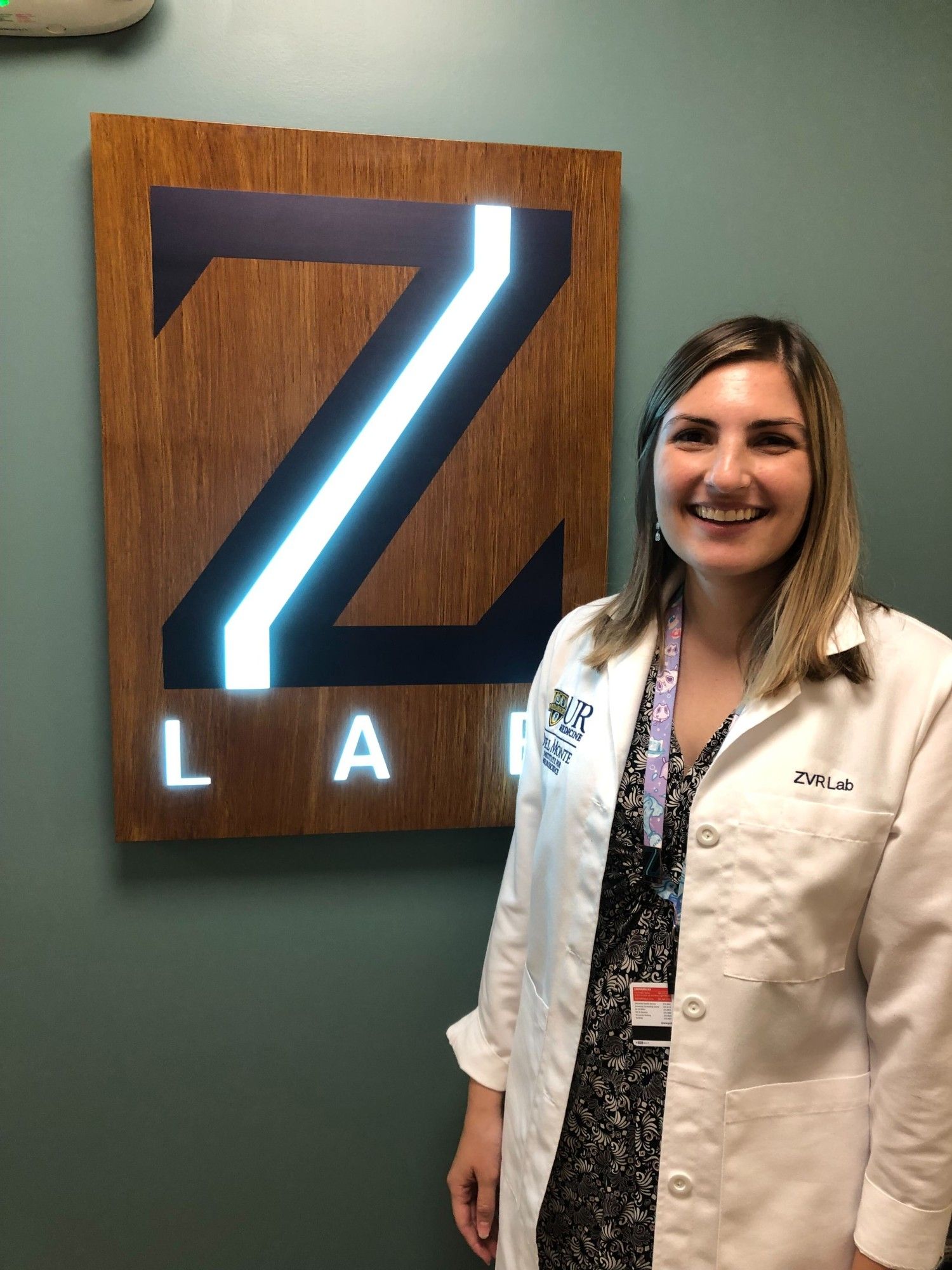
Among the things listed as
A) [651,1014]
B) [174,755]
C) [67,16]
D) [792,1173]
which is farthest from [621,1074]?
[67,16]

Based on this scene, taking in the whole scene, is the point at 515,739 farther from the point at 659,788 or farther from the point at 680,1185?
the point at 680,1185

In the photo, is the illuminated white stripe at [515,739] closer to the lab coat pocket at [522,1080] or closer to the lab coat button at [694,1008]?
the lab coat pocket at [522,1080]

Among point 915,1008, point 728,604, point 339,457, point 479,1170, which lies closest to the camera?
point 915,1008

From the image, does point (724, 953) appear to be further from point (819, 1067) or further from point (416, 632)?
point (416, 632)

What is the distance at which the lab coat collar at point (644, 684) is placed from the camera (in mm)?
927

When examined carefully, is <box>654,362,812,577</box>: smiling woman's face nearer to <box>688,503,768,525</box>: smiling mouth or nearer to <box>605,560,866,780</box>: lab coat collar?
<box>688,503,768,525</box>: smiling mouth

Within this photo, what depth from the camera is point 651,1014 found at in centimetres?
94

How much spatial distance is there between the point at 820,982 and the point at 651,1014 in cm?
18

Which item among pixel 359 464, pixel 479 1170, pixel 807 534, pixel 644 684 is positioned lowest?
pixel 479 1170

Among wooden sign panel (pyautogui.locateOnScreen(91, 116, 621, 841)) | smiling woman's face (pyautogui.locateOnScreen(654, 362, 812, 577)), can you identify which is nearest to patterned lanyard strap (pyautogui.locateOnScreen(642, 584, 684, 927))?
smiling woman's face (pyautogui.locateOnScreen(654, 362, 812, 577))

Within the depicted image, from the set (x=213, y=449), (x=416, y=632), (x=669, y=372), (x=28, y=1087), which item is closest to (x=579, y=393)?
(x=669, y=372)

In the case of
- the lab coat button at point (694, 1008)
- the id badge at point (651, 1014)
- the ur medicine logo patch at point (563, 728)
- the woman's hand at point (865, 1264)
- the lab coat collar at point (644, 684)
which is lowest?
the woman's hand at point (865, 1264)

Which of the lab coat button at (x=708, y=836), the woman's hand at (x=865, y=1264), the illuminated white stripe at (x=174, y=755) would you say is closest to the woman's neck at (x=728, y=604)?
the lab coat button at (x=708, y=836)

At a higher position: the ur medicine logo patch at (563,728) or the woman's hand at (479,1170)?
the ur medicine logo patch at (563,728)
